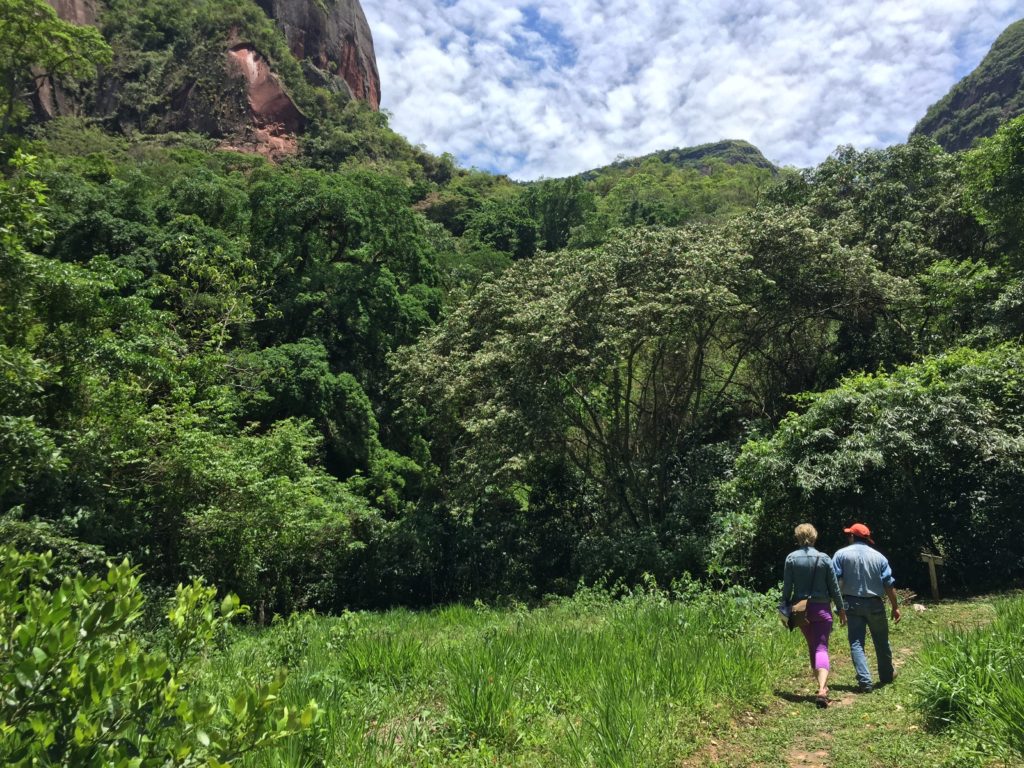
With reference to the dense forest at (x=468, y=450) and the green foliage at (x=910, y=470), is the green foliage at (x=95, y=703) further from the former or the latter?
the green foliage at (x=910, y=470)

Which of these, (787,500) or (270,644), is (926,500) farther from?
(270,644)

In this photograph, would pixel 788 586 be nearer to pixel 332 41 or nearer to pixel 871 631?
pixel 871 631

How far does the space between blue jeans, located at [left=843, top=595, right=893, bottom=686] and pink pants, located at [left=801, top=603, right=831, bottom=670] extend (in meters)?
0.25

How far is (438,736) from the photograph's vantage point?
4.19m

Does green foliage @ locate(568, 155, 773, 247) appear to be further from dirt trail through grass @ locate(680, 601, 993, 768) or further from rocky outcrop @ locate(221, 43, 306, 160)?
dirt trail through grass @ locate(680, 601, 993, 768)

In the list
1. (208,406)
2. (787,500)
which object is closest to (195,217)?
(208,406)

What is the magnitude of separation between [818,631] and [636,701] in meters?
2.31

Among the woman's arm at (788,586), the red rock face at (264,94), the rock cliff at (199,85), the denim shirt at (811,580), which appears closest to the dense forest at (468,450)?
the woman's arm at (788,586)

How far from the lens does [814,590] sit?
5.55 metres

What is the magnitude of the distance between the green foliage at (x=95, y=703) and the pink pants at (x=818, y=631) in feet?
15.8

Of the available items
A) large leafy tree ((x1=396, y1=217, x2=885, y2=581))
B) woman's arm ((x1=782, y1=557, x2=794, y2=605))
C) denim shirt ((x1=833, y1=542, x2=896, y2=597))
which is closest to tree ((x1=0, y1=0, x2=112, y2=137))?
large leafy tree ((x1=396, y1=217, x2=885, y2=581))

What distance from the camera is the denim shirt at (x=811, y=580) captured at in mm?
5535

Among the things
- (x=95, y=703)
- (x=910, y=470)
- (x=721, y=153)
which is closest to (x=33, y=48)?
(x=95, y=703)

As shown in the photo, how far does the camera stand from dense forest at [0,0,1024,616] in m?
10.4
